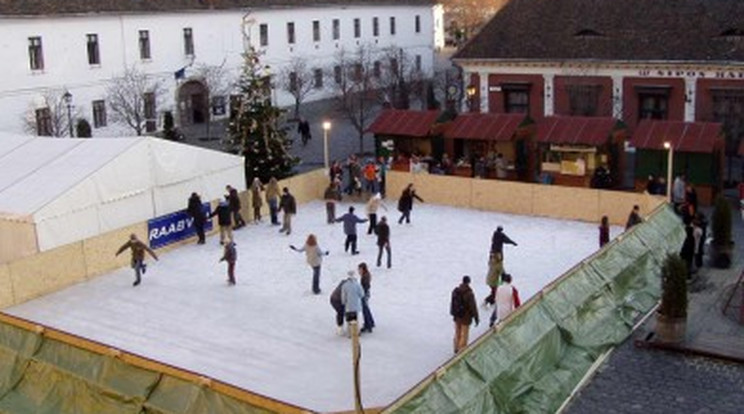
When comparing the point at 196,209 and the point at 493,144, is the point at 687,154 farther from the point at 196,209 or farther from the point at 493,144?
the point at 196,209

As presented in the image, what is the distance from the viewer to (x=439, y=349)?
59.0ft

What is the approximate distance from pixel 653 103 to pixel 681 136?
6.96 meters

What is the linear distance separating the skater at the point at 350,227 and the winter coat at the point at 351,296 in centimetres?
586

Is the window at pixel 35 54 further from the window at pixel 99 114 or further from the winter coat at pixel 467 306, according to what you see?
the winter coat at pixel 467 306

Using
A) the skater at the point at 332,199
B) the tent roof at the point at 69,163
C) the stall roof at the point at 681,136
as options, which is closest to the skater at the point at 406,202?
the skater at the point at 332,199

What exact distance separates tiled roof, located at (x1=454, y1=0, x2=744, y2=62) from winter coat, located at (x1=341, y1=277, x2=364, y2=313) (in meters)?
22.4

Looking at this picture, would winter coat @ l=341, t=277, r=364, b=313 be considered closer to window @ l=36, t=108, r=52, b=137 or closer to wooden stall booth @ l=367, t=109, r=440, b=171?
wooden stall booth @ l=367, t=109, r=440, b=171

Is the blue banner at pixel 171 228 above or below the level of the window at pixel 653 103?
below

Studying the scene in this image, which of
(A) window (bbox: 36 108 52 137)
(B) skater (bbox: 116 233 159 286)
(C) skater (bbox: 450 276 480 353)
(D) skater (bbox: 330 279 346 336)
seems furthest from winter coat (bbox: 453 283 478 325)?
(A) window (bbox: 36 108 52 137)

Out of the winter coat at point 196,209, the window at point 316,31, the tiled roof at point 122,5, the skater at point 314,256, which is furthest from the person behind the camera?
the window at point 316,31

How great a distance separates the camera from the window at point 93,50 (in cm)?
4603

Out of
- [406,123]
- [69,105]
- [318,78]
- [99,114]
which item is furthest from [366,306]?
[318,78]

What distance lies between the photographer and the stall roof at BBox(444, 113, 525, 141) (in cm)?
3347

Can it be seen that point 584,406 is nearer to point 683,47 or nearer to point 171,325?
point 171,325
